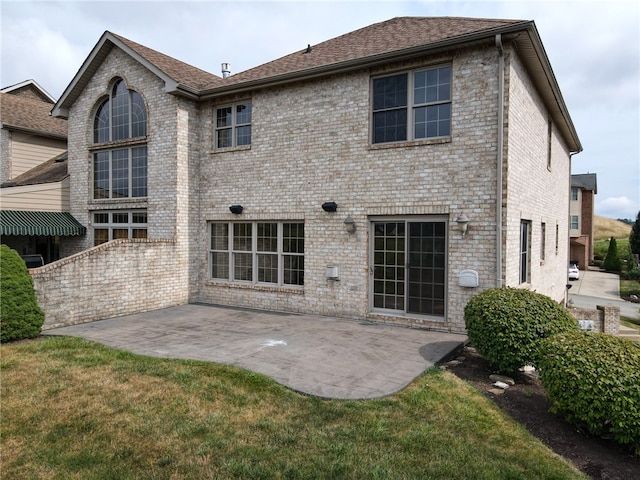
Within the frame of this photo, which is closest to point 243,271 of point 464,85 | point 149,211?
point 149,211

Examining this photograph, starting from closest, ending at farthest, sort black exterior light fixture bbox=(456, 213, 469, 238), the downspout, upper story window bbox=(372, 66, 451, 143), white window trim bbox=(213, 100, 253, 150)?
the downspout < black exterior light fixture bbox=(456, 213, 469, 238) < upper story window bbox=(372, 66, 451, 143) < white window trim bbox=(213, 100, 253, 150)

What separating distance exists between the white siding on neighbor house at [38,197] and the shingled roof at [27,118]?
205 inches

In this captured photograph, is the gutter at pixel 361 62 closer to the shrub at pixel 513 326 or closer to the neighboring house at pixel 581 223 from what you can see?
the shrub at pixel 513 326

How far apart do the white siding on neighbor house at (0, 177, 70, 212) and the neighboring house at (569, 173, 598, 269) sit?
42.1 m

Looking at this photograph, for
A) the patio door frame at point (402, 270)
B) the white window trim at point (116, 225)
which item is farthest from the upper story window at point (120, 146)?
the patio door frame at point (402, 270)

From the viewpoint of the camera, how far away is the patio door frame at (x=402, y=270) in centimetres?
916

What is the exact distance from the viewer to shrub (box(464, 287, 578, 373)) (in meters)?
6.00

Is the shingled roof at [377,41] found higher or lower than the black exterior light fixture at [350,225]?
higher

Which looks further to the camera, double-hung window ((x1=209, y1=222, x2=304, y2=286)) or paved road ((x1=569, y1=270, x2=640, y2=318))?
paved road ((x1=569, y1=270, x2=640, y2=318))

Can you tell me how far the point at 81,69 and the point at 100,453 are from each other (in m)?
13.3

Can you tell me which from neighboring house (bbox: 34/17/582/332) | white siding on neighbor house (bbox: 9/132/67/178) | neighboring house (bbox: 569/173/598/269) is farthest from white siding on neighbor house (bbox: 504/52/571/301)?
neighboring house (bbox: 569/173/598/269)

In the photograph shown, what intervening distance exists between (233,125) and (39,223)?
699 centimetres

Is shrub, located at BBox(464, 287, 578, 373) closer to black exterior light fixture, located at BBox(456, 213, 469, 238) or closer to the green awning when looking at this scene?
black exterior light fixture, located at BBox(456, 213, 469, 238)

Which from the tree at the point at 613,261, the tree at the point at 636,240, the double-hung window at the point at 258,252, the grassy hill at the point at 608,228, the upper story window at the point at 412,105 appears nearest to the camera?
the upper story window at the point at 412,105
